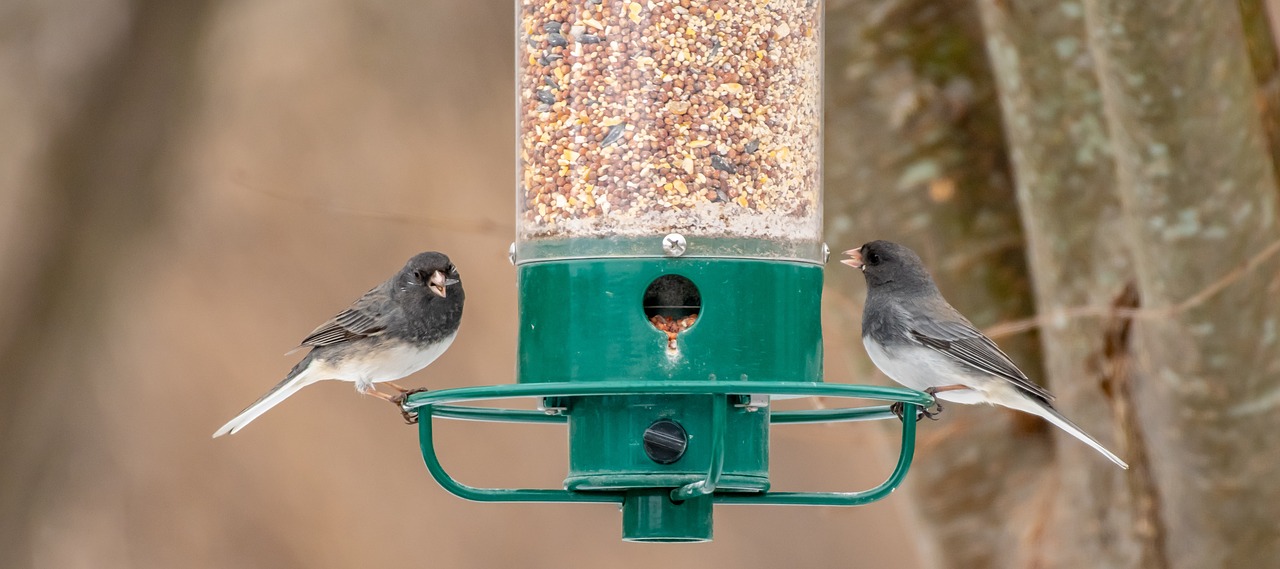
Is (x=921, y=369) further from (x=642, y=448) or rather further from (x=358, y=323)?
(x=358, y=323)

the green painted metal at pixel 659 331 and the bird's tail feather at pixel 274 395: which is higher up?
the green painted metal at pixel 659 331

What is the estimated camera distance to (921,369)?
4680 millimetres

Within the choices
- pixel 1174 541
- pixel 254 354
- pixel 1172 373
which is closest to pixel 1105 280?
pixel 1172 373

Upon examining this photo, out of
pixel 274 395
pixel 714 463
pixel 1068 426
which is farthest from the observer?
pixel 274 395

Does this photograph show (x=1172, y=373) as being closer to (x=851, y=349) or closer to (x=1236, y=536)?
(x=1236, y=536)

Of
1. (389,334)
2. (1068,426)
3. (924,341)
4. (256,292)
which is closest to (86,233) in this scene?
(256,292)

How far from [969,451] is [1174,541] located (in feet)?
2.23

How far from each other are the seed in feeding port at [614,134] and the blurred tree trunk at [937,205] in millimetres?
1343

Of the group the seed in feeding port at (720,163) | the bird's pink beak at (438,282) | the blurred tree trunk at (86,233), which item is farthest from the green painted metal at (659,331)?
the blurred tree trunk at (86,233)

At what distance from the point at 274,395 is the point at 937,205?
207 cm

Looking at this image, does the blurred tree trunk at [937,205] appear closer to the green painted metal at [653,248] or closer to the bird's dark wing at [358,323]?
the green painted metal at [653,248]

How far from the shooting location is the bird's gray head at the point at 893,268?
4742 millimetres

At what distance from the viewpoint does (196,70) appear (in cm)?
716

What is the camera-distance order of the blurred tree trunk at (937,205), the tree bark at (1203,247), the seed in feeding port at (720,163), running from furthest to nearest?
the blurred tree trunk at (937,205)
the tree bark at (1203,247)
the seed in feeding port at (720,163)
